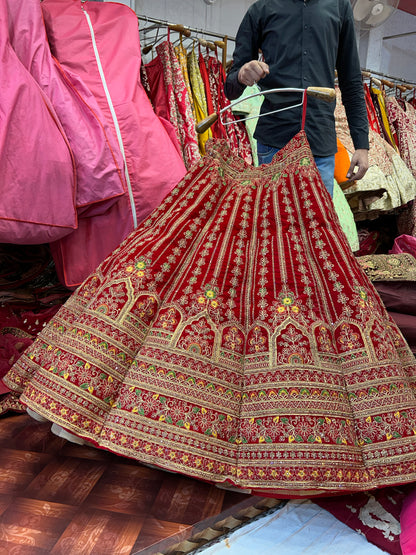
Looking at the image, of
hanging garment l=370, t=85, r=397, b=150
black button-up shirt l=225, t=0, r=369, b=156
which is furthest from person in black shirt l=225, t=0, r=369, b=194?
hanging garment l=370, t=85, r=397, b=150

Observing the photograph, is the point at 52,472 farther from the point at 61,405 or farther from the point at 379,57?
the point at 379,57

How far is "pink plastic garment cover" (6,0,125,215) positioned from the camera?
129 cm

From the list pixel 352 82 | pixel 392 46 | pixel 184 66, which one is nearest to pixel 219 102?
pixel 184 66

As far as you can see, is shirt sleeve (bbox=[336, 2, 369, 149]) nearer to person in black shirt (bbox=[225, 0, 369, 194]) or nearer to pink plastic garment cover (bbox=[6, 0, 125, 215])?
person in black shirt (bbox=[225, 0, 369, 194])

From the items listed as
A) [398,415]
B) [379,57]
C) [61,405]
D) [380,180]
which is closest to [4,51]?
[61,405]

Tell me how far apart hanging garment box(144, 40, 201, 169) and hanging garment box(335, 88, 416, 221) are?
887 millimetres

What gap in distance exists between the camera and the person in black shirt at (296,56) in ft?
4.21

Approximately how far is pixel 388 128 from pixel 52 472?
2.90 meters

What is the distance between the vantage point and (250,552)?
2.38 ft

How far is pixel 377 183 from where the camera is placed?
2262 millimetres

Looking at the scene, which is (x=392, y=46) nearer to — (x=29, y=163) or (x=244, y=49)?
(x=244, y=49)

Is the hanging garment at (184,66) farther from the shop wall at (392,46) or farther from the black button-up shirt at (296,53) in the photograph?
the shop wall at (392,46)

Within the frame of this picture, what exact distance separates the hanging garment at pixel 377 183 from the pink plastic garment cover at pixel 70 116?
54.5 inches

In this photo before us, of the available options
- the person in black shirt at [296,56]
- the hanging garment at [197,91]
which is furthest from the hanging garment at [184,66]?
the person in black shirt at [296,56]
